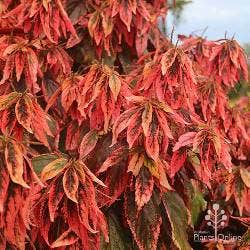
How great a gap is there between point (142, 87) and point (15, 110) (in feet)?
1.37

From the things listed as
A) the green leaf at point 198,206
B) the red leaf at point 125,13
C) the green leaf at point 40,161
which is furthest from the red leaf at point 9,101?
the green leaf at point 198,206

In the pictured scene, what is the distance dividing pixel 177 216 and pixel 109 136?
301mm

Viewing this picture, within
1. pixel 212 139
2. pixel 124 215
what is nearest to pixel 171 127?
pixel 212 139

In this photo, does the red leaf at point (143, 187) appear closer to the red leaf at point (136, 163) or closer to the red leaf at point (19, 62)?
the red leaf at point (136, 163)

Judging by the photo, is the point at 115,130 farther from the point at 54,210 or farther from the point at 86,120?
the point at 86,120

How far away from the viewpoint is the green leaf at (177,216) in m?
1.47

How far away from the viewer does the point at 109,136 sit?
1.51 meters

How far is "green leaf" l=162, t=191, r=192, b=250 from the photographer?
4.81ft

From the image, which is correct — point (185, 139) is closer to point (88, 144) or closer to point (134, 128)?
point (134, 128)

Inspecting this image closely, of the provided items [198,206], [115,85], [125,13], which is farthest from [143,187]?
[198,206]

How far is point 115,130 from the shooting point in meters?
1.36

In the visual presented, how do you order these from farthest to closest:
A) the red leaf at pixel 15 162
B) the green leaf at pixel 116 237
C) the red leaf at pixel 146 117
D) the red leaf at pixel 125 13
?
1. the red leaf at pixel 125 13
2. the green leaf at pixel 116 237
3. the red leaf at pixel 146 117
4. the red leaf at pixel 15 162

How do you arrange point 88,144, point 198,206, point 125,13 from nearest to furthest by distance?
1. point 88,144
2. point 125,13
3. point 198,206

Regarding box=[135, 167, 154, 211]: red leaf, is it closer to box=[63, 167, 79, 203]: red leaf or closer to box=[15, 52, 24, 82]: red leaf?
box=[63, 167, 79, 203]: red leaf
